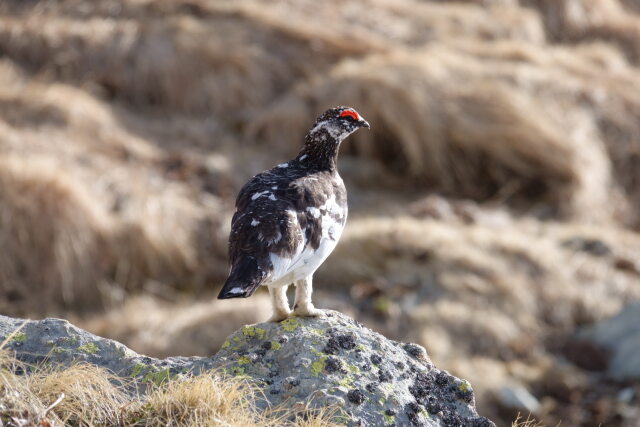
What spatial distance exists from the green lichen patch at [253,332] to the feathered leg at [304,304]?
29 cm

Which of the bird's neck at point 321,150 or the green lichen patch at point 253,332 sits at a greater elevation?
the bird's neck at point 321,150

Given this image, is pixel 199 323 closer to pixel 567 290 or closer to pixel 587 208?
pixel 567 290

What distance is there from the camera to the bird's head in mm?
5559

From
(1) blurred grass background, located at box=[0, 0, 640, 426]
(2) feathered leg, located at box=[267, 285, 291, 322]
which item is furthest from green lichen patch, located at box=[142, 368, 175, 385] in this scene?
(1) blurred grass background, located at box=[0, 0, 640, 426]

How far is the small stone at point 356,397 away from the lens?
4.22 m

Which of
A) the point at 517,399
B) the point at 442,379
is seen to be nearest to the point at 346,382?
the point at 442,379

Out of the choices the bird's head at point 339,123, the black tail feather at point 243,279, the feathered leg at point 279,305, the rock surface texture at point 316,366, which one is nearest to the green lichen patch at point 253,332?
the rock surface texture at point 316,366

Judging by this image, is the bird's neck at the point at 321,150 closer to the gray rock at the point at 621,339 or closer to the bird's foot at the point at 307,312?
the bird's foot at the point at 307,312

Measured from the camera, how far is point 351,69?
15289mm

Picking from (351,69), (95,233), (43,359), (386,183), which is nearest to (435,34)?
(351,69)

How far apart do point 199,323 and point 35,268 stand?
2.40m

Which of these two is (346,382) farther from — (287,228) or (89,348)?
(89,348)

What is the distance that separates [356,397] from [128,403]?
1072 millimetres

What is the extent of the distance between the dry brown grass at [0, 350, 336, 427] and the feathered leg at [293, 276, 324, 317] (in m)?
0.88
